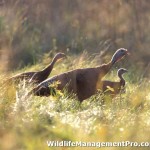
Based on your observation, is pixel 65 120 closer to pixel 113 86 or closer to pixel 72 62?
pixel 113 86

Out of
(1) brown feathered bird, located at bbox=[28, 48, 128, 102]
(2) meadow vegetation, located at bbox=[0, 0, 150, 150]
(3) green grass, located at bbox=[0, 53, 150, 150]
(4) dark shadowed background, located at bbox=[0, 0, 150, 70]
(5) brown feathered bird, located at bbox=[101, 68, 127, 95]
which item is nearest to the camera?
(3) green grass, located at bbox=[0, 53, 150, 150]

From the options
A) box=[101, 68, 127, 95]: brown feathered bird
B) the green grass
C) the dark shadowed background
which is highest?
the dark shadowed background

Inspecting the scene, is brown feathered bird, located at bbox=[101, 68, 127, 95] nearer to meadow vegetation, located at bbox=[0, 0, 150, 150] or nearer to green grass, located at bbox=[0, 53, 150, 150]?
meadow vegetation, located at bbox=[0, 0, 150, 150]

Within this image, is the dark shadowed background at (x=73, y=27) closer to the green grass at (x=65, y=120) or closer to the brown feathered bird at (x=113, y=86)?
the brown feathered bird at (x=113, y=86)

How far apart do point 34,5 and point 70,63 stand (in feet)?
17.6

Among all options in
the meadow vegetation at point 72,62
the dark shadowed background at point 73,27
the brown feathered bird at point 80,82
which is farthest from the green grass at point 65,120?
the dark shadowed background at point 73,27

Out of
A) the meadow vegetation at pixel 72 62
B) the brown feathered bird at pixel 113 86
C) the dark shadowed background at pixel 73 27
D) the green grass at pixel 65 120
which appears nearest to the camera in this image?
the green grass at pixel 65 120

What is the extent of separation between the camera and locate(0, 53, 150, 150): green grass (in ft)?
18.7

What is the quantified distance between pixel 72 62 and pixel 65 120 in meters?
5.29

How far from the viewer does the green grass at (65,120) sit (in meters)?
5.70

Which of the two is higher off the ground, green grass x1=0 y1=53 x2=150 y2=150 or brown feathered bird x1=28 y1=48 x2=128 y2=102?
brown feathered bird x1=28 y1=48 x2=128 y2=102

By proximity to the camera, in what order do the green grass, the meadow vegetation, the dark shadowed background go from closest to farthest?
the green grass, the meadow vegetation, the dark shadowed background

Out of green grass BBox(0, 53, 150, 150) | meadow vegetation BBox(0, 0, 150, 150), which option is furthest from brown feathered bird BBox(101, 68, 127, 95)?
green grass BBox(0, 53, 150, 150)

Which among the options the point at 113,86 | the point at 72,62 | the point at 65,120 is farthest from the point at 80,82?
the point at 72,62
